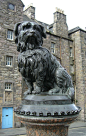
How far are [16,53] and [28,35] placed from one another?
1239 cm

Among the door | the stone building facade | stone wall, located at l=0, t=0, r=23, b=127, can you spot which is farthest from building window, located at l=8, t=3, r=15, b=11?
the door

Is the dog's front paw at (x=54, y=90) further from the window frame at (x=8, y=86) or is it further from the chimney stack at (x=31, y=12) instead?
the chimney stack at (x=31, y=12)

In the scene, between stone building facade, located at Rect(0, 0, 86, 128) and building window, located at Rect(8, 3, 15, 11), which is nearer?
stone building facade, located at Rect(0, 0, 86, 128)

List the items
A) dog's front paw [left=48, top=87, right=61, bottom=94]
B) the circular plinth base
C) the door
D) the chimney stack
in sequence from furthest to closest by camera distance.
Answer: the chimney stack < the door < dog's front paw [left=48, top=87, right=61, bottom=94] < the circular plinth base

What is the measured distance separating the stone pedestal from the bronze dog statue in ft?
0.95

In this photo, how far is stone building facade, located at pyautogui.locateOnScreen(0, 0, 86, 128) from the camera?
45.3 feet

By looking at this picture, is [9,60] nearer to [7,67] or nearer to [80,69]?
[7,67]

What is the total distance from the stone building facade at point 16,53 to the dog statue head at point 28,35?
448 inches

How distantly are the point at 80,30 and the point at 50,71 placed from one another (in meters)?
19.4

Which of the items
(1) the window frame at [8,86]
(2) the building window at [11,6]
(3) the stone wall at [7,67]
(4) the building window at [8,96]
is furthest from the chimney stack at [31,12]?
(4) the building window at [8,96]

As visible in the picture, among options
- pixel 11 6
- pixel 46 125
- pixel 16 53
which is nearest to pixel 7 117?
pixel 16 53

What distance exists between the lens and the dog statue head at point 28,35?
2643mm

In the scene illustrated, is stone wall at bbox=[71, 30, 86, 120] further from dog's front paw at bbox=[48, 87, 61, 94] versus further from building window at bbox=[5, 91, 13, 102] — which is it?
dog's front paw at bbox=[48, 87, 61, 94]

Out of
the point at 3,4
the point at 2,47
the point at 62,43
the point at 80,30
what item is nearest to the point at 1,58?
the point at 2,47
